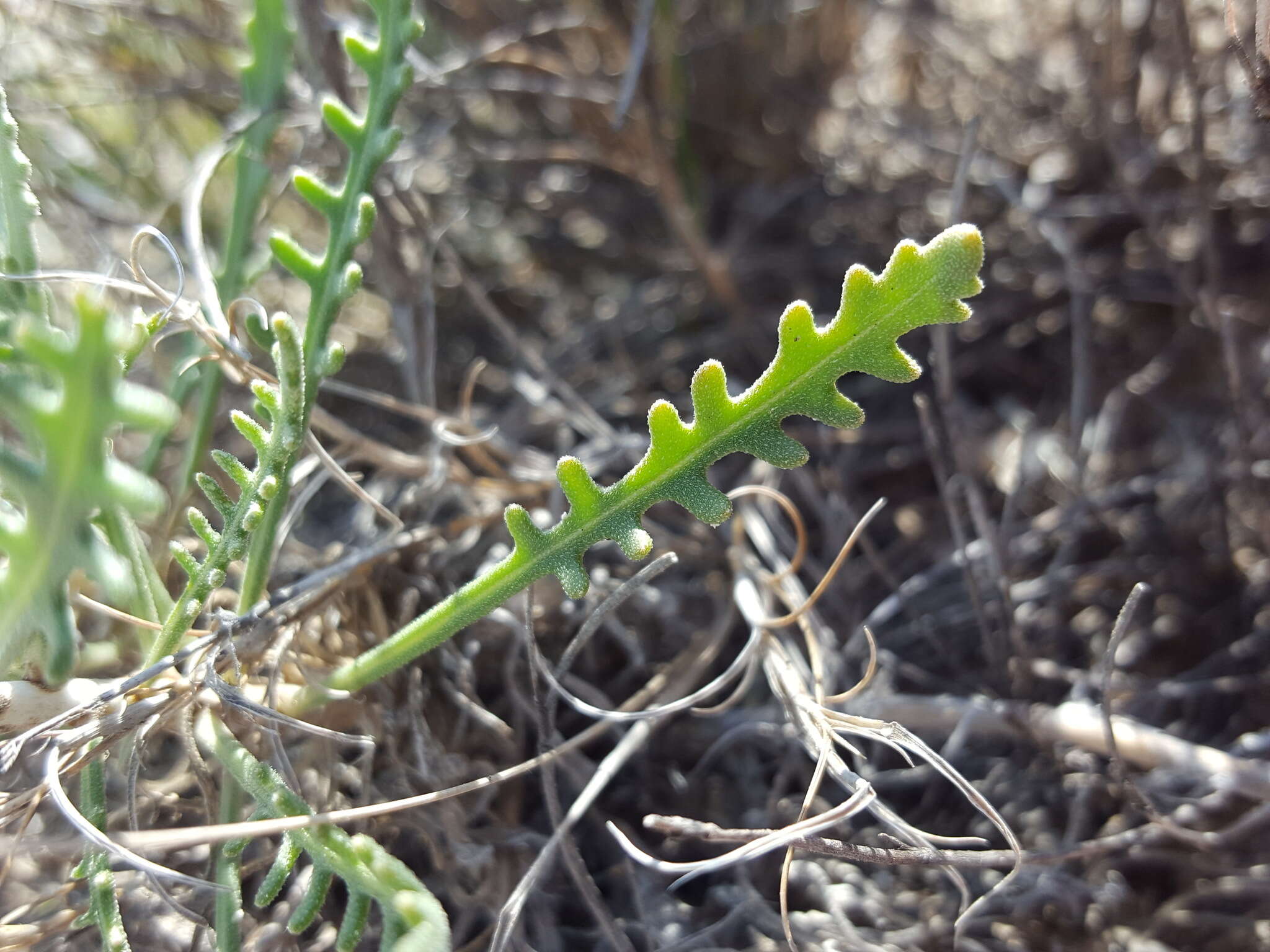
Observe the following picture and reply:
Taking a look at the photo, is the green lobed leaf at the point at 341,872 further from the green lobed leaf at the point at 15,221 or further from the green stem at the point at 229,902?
the green lobed leaf at the point at 15,221

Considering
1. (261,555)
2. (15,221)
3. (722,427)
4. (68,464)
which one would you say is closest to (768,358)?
(722,427)

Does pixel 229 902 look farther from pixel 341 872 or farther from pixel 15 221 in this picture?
pixel 15 221

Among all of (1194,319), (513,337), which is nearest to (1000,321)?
(1194,319)

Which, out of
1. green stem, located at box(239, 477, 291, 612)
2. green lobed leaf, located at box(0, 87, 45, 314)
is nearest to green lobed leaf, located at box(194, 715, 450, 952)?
green stem, located at box(239, 477, 291, 612)

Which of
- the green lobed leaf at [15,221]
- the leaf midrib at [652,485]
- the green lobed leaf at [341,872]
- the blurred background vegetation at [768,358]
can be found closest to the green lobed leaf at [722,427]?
the leaf midrib at [652,485]

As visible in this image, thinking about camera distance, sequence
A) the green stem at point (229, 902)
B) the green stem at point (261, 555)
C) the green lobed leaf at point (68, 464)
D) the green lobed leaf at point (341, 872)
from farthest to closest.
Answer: the green stem at point (261, 555)
the green stem at point (229, 902)
the green lobed leaf at point (341, 872)
the green lobed leaf at point (68, 464)

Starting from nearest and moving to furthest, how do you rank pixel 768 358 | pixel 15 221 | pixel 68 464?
pixel 68 464 < pixel 15 221 < pixel 768 358

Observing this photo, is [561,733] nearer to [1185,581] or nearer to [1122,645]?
[1122,645]

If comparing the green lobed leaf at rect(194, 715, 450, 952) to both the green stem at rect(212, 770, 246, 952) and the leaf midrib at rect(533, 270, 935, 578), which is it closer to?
the green stem at rect(212, 770, 246, 952)
